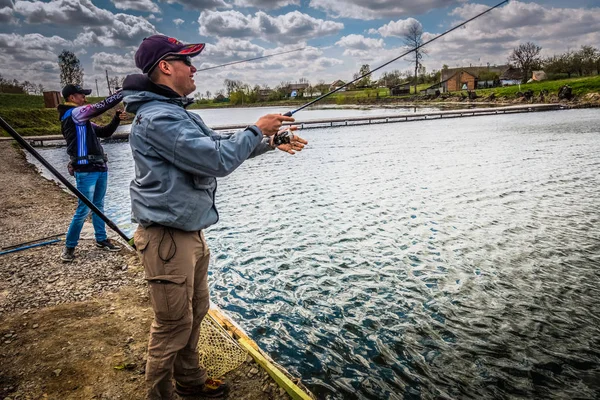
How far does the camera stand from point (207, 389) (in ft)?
11.4

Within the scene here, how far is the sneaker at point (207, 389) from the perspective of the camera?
3396 millimetres

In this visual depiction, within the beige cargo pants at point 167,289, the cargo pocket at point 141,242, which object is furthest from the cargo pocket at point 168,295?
the cargo pocket at point 141,242

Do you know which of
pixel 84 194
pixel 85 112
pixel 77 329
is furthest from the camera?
pixel 84 194

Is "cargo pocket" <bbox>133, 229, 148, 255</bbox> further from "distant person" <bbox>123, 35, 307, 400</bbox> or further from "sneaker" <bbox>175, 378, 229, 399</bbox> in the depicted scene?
"sneaker" <bbox>175, 378, 229, 399</bbox>

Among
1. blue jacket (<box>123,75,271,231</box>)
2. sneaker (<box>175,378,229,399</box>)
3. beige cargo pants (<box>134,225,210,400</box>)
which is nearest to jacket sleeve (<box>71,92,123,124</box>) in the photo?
blue jacket (<box>123,75,271,231</box>)

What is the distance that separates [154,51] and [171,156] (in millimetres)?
845

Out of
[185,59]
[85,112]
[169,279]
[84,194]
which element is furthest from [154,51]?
[84,194]

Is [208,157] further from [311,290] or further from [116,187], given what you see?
[116,187]

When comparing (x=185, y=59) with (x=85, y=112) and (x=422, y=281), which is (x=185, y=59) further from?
(x=422, y=281)

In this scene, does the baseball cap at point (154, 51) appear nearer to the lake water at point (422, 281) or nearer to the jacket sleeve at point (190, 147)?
the jacket sleeve at point (190, 147)

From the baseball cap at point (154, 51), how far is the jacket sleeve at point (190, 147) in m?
0.52

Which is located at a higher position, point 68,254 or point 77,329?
point 68,254

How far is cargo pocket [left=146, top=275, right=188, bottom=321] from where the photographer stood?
2.74 m

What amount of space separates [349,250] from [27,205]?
10916 mm
